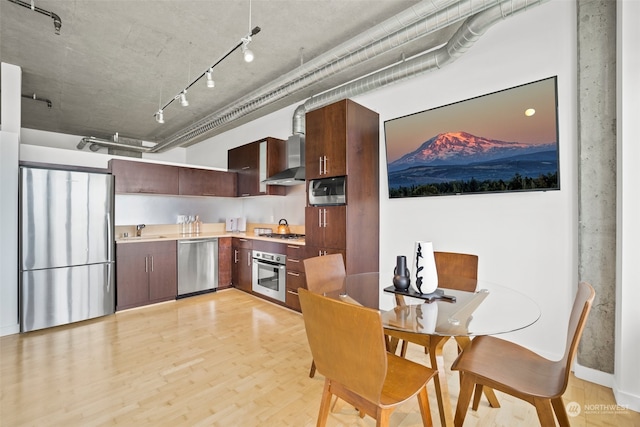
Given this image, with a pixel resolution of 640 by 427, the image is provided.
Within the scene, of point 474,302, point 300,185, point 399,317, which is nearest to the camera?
point 399,317

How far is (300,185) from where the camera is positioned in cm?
464

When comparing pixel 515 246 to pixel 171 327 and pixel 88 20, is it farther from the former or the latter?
pixel 88 20

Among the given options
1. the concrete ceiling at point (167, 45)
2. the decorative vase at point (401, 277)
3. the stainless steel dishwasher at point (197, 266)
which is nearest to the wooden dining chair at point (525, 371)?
the decorative vase at point (401, 277)

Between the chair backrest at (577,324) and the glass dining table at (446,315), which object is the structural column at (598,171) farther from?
the chair backrest at (577,324)

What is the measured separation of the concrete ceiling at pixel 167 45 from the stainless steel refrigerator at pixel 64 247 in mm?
1339

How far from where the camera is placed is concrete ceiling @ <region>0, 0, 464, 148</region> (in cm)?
244

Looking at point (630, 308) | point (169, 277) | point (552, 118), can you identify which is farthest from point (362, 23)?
point (169, 277)

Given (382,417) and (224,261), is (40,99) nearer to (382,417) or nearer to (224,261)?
(224,261)

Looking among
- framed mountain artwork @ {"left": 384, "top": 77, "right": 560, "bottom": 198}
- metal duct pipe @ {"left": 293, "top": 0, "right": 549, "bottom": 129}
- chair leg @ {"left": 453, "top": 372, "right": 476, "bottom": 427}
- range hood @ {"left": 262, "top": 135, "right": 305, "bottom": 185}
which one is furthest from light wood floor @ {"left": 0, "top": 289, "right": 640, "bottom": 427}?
metal duct pipe @ {"left": 293, "top": 0, "right": 549, "bottom": 129}

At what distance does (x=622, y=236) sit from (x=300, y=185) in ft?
12.2

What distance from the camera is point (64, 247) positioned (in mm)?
3254

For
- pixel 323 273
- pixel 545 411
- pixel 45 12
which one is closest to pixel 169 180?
pixel 45 12

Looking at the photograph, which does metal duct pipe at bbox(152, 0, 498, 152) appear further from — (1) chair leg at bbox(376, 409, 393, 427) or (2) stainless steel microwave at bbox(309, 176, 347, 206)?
(1) chair leg at bbox(376, 409, 393, 427)

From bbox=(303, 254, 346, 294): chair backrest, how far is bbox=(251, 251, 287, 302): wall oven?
64.0 inches
